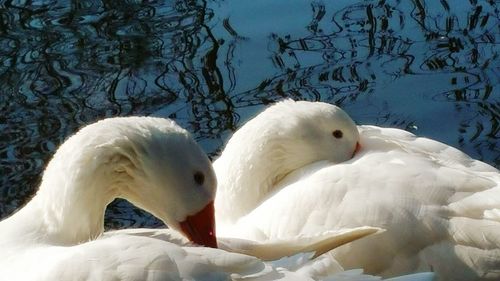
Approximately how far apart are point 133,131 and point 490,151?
339cm

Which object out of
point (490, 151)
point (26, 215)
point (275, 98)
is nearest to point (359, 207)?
point (26, 215)

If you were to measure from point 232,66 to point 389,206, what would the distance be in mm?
3777

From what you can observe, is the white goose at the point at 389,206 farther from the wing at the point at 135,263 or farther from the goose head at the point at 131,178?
the wing at the point at 135,263

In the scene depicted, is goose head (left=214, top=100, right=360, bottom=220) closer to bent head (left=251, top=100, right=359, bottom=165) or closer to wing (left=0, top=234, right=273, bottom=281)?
bent head (left=251, top=100, right=359, bottom=165)

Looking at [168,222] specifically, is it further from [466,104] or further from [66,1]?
[66,1]

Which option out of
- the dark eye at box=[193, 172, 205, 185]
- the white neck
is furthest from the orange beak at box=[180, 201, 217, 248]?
the white neck

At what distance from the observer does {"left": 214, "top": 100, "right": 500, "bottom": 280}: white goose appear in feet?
18.0

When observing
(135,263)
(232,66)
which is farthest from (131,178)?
(232,66)

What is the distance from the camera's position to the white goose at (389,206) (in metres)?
5.50

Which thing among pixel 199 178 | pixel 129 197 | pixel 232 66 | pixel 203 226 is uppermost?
pixel 199 178

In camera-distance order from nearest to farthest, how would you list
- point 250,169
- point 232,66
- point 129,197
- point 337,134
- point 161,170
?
point 161,170, point 129,197, point 250,169, point 337,134, point 232,66

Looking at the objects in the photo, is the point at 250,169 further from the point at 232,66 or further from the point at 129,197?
the point at 232,66

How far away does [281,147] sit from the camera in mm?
6402

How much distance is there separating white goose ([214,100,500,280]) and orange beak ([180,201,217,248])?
0.33 metres
